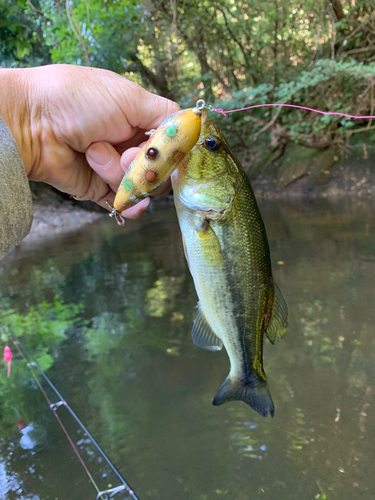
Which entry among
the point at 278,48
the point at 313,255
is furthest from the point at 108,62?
the point at 313,255

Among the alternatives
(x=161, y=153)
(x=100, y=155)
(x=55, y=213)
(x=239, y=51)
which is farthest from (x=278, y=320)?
(x=239, y=51)

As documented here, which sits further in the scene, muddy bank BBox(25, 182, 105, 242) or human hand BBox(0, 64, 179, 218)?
muddy bank BBox(25, 182, 105, 242)

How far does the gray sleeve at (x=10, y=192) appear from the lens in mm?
1215

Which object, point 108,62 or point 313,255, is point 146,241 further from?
point 108,62

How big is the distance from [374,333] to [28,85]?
11.0 feet

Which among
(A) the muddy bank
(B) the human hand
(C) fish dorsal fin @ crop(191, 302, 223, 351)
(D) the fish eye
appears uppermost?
(B) the human hand

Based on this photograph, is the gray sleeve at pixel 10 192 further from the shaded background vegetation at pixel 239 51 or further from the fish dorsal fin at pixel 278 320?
the shaded background vegetation at pixel 239 51

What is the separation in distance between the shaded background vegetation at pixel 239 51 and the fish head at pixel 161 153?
8.50 metres

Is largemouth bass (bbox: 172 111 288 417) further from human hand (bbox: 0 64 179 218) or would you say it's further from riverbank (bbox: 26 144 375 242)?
riverbank (bbox: 26 144 375 242)

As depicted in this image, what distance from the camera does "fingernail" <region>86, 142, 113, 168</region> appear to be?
1.64 metres

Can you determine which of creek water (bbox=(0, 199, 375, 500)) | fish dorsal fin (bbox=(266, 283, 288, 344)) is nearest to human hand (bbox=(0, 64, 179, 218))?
fish dorsal fin (bbox=(266, 283, 288, 344))

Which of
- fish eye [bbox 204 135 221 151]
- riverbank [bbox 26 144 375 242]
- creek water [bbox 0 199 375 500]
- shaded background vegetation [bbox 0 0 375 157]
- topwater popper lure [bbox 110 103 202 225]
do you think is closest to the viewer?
topwater popper lure [bbox 110 103 202 225]

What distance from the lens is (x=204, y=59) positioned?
37.2 ft

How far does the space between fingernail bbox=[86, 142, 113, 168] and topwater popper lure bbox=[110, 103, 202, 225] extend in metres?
0.51
